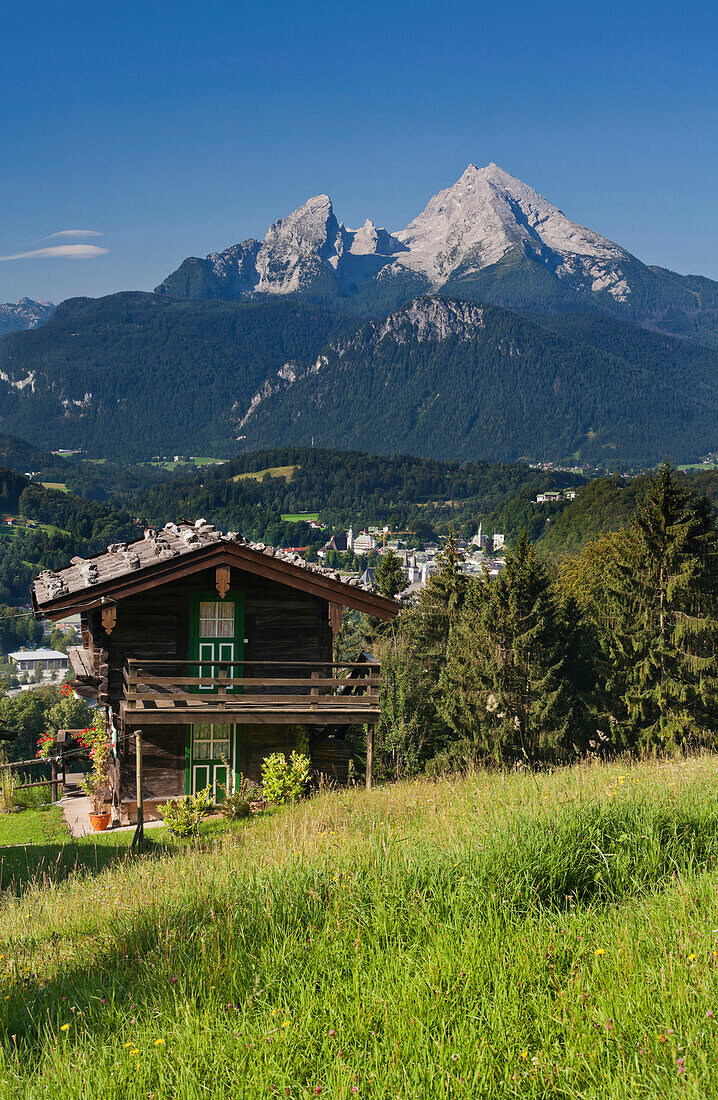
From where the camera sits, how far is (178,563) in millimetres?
17047

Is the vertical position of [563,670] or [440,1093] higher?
[440,1093]

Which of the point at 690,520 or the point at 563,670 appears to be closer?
the point at 690,520

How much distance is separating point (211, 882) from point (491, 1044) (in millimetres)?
2709

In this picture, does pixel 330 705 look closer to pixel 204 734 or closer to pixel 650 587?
pixel 204 734

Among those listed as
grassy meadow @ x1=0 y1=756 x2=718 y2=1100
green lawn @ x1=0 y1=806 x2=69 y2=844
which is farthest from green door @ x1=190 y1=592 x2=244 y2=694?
grassy meadow @ x1=0 y1=756 x2=718 y2=1100

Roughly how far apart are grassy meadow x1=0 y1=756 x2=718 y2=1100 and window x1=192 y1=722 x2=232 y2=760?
10.3m

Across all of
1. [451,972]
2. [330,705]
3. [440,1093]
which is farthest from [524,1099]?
[330,705]

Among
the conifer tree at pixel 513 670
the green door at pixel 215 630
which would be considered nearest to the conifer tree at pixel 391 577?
the conifer tree at pixel 513 670

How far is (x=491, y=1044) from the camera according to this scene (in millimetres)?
4207

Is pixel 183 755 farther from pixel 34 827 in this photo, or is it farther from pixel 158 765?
pixel 34 827

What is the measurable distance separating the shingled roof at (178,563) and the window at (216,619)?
3.78 feet

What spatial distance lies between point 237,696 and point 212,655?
1646 millimetres

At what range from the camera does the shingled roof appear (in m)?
16.6

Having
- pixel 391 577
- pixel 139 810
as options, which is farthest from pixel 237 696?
pixel 391 577
